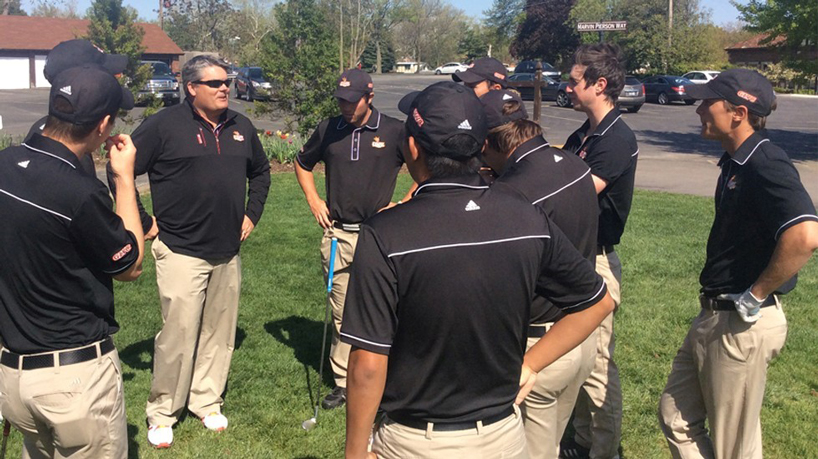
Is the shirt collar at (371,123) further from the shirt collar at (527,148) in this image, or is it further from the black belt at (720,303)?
the black belt at (720,303)

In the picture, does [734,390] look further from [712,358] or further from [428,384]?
[428,384]

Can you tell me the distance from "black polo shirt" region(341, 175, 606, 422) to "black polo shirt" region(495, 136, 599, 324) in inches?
33.1

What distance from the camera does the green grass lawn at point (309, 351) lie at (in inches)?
193

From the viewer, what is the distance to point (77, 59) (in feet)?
12.5

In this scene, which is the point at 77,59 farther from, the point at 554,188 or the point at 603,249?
the point at 603,249

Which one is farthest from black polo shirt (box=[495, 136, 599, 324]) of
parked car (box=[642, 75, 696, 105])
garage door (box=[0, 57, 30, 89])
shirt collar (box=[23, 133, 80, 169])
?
garage door (box=[0, 57, 30, 89])

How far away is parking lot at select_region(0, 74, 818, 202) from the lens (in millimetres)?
15935

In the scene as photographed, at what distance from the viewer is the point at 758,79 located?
364 centimetres

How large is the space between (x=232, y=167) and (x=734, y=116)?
3.03 metres

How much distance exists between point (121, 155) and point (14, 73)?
54.1m

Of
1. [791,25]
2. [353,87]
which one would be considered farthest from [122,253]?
[791,25]

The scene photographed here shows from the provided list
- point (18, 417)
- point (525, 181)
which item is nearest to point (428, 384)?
point (525, 181)

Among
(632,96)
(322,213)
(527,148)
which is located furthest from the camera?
(632,96)

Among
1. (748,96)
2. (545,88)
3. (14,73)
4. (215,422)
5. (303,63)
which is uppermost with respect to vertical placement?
(14,73)
